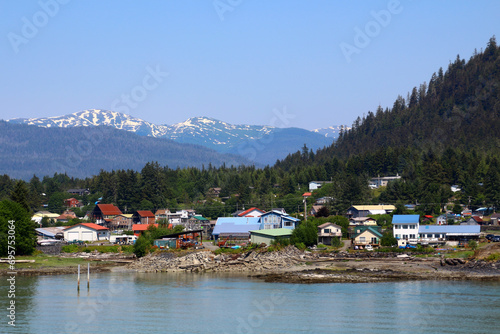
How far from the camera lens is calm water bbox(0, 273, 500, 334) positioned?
30844 millimetres

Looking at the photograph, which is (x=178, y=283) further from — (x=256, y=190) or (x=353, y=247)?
(x=256, y=190)

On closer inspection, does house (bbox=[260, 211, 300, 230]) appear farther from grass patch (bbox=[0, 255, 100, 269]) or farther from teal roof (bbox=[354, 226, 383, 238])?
grass patch (bbox=[0, 255, 100, 269])

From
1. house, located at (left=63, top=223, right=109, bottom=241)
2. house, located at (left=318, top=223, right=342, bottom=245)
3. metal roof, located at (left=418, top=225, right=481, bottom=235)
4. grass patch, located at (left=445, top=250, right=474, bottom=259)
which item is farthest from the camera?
house, located at (left=63, top=223, right=109, bottom=241)

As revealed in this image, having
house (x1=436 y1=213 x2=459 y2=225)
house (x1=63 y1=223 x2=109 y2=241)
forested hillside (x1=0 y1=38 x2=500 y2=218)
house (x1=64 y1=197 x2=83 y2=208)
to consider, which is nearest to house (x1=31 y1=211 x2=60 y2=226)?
forested hillside (x1=0 y1=38 x2=500 y2=218)

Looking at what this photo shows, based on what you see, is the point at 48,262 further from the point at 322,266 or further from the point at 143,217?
the point at 143,217

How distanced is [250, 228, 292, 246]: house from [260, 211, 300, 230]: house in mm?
7917

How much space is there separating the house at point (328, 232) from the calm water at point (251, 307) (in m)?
24.3

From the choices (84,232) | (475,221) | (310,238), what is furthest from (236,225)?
(475,221)

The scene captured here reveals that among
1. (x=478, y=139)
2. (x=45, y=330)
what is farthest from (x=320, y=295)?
(x=478, y=139)

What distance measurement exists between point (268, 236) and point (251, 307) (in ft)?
95.6

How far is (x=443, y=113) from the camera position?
163 m

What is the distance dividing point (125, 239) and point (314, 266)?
34178mm

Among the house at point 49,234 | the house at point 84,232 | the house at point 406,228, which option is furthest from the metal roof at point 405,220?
the house at point 49,234

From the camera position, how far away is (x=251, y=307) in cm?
3575
